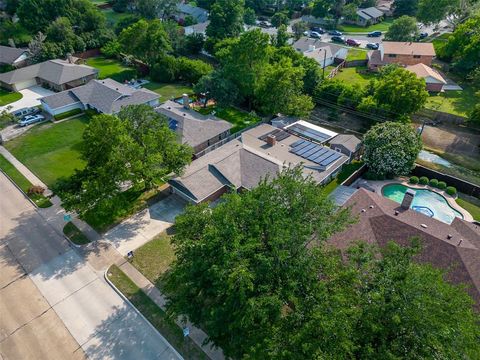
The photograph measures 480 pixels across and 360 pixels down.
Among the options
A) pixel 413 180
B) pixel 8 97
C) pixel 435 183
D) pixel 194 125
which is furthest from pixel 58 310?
pixel 8 97

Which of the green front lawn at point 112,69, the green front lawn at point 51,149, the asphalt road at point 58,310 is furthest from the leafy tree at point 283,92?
the asphalt road at point 58,310

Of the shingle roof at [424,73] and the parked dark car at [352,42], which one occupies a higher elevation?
the shingle roof at [424,73]

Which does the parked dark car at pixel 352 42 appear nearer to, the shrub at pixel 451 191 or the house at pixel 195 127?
the house at pixel 195 127

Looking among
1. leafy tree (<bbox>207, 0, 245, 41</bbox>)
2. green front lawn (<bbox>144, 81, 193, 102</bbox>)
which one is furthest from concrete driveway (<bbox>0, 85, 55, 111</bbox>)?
leafy tree (<bbox>207, 0, 245, 41</bbox>)

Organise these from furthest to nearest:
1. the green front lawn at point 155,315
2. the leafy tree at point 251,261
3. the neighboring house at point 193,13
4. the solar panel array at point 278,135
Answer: the neighboring house at point 193,13 < the solar panel array at point 278,135 < the green front lawn at point 155,315 < the leafy tree at point 251,261

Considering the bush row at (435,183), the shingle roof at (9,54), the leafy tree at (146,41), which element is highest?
the leafy tree at (146,41)

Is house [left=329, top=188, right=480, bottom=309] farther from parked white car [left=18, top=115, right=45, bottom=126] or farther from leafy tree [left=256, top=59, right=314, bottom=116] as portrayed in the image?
parked white car [left=18, top=115, right=45, bottom=126]

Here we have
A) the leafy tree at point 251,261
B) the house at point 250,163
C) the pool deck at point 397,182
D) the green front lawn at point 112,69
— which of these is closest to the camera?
the leafy tree at point 251,261
